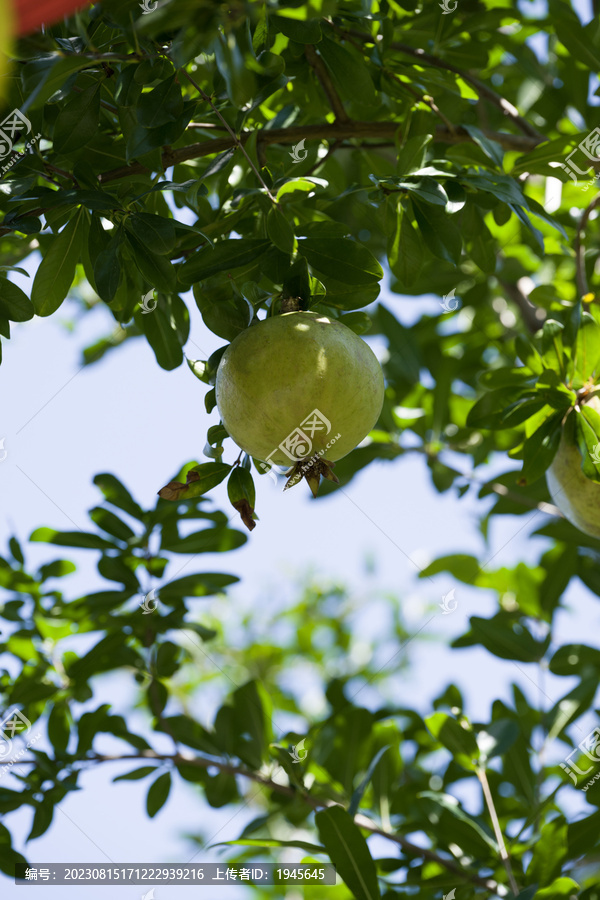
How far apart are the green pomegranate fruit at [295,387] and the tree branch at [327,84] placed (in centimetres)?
85

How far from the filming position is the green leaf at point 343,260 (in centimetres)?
171

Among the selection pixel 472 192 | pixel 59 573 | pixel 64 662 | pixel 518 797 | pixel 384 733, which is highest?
pixel 472 192

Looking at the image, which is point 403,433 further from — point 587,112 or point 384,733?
point 587,112

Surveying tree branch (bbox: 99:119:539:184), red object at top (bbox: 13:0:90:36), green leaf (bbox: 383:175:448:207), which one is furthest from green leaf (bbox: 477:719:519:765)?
red object at top (bbox: 13:0:90:36)

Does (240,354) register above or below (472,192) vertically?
above

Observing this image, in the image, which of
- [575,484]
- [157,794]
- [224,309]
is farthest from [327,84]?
[157,794]

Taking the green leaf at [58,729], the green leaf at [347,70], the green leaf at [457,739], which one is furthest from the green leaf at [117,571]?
the green leaf at [347,70]

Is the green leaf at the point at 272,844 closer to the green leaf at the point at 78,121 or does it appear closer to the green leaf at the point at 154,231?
the green leaf at the point at 154,231

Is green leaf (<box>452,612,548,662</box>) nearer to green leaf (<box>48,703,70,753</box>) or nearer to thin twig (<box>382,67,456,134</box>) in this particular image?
green leaf (<box>48,703,70,753</box>)

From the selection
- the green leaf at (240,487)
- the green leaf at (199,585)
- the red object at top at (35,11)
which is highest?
the red object at top at (35,11)

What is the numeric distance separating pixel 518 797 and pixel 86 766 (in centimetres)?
162

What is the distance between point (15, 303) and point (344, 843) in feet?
5.50

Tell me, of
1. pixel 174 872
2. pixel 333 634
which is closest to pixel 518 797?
pixel 174 872

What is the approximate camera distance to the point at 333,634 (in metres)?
5.48
